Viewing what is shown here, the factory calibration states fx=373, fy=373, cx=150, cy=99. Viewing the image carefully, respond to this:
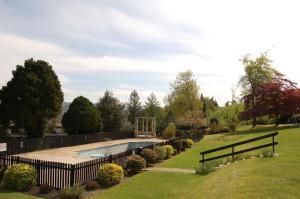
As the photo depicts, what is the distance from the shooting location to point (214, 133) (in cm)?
4900

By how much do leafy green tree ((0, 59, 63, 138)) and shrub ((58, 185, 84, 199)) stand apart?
18.8 m

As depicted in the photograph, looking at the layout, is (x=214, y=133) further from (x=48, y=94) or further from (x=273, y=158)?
(x=273, y=158)

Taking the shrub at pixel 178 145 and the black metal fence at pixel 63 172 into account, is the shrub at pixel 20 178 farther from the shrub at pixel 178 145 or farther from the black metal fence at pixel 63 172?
the shrub at pixel 178 145

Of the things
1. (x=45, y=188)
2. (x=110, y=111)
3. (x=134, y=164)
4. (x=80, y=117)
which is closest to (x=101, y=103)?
(x=110, y=111)

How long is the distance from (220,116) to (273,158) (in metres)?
51.4

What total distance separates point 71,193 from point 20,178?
9.02 feet

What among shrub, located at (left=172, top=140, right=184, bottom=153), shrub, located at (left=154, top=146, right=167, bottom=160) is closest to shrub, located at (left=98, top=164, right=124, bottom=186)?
shrub, located at (left=154, top=146, right=167, bottom=160)

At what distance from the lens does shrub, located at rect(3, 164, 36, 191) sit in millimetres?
15148

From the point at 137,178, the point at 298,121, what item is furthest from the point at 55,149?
the point at 298,121

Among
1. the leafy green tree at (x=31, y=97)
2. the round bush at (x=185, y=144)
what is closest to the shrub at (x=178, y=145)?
the round bush at (x=185, y=144)

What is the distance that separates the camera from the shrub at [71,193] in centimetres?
1379

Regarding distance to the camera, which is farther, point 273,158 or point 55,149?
point 55,149

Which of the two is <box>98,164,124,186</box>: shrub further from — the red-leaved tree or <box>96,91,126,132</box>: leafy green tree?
<box>96,91,126,132</box>: leafy green tree

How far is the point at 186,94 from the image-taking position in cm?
6288
